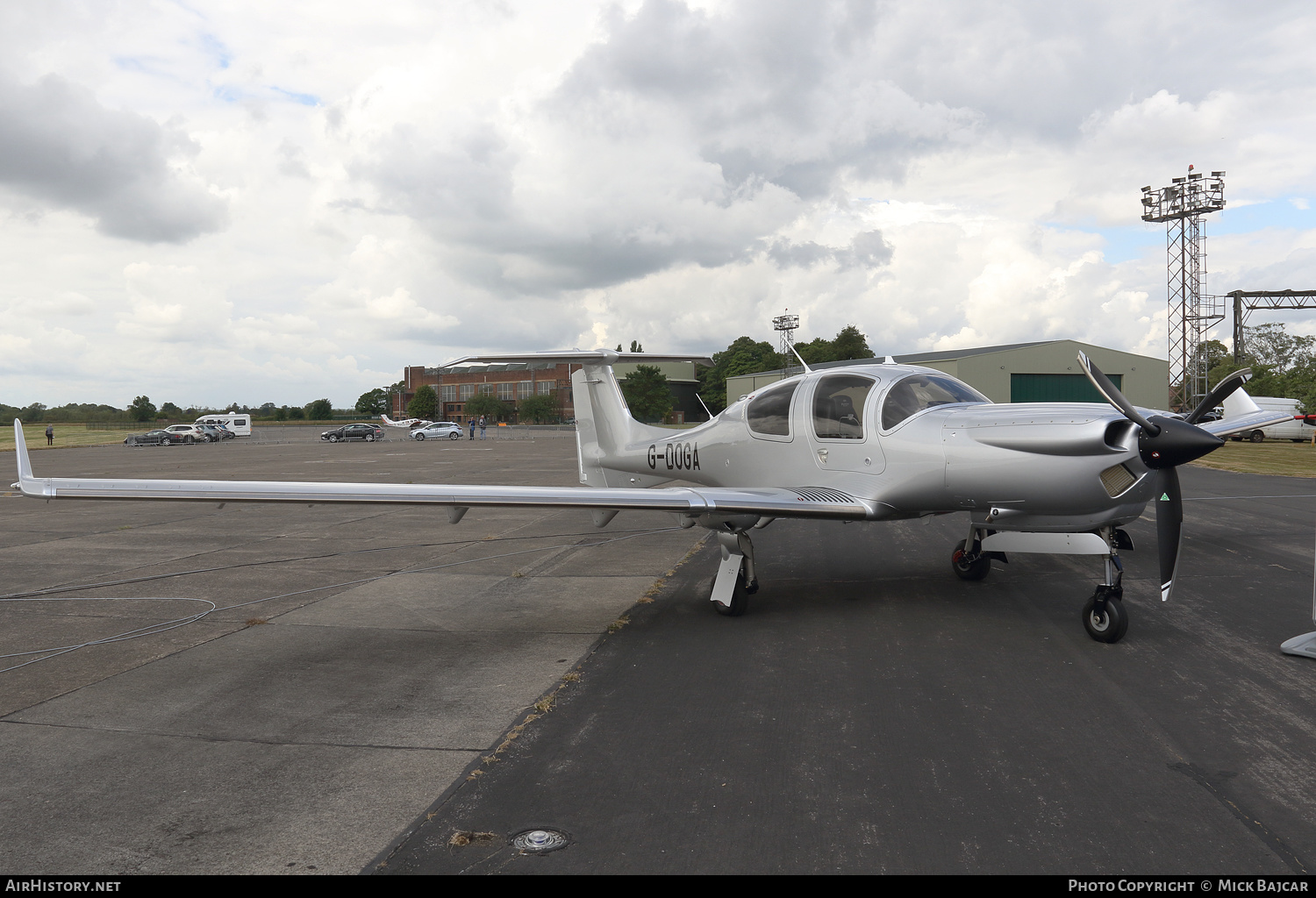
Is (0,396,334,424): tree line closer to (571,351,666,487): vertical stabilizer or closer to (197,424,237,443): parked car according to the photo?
(197,424,237,443): parked car

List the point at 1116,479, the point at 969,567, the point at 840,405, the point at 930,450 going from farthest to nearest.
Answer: the point at 969,567
the point at 840,405
the point at 930,450
the point at 1116,479

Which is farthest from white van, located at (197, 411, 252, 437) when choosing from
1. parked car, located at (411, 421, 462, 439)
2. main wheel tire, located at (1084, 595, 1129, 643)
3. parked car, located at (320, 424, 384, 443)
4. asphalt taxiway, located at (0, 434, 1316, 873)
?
main wheel tire, located at (1084, 595, 1129, 643)

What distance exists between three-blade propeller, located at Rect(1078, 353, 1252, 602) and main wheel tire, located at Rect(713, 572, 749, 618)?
354 centimetres

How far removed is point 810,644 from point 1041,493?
2.38m

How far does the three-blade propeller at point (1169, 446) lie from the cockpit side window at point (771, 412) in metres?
3.09

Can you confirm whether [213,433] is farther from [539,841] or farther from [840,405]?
[539,841]

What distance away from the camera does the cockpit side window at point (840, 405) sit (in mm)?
7855

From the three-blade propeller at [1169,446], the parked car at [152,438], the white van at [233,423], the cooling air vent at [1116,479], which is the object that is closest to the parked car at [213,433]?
the white van at [233,423]

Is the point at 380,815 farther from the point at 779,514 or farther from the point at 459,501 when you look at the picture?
the point at 779,514

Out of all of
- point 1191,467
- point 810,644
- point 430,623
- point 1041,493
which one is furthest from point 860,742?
point 1191,467

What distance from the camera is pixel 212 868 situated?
3250mm

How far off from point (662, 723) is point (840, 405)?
14.2ft

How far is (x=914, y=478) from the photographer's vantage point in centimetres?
726

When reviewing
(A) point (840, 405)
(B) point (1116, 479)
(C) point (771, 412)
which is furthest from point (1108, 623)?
(C) point (771, 412)
